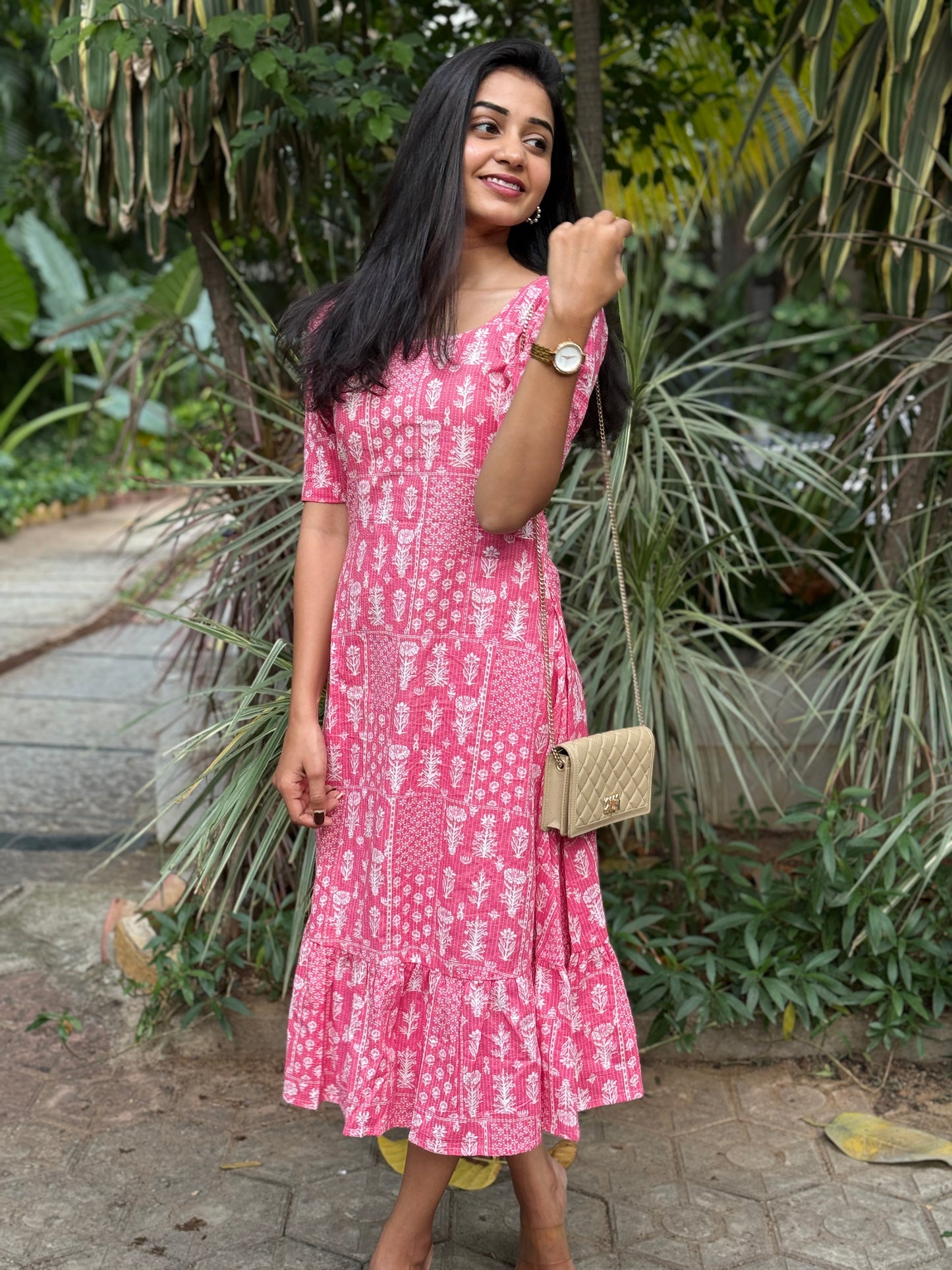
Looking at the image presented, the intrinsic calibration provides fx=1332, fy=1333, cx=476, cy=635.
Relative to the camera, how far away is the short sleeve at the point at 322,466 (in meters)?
1.96

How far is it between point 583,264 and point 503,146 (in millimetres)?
329

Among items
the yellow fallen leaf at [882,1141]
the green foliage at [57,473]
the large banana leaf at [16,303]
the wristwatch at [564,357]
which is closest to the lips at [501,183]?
the wristwatch at [564,357]

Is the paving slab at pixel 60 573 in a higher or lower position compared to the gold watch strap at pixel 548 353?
lower

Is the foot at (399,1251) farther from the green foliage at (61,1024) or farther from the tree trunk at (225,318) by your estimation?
the tree trunk at (225,318)

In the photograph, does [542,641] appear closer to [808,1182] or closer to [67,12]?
[808,1182]

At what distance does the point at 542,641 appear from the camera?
1861 mm

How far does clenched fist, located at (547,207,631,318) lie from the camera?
1.58 meters

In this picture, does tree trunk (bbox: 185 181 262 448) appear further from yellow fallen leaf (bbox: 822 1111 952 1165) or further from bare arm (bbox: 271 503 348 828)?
yellow fallen leaf (bbox: 822 1111 952 1165)

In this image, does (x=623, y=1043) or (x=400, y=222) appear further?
(x=623, y=1043)

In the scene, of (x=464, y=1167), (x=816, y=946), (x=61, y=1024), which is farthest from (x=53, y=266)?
(x=464, y=1167)

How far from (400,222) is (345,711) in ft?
2.30

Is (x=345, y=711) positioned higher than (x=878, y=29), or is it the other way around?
(x=878, y=29)

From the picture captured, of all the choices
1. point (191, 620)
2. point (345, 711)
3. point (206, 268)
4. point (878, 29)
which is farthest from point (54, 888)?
point (878, 29)

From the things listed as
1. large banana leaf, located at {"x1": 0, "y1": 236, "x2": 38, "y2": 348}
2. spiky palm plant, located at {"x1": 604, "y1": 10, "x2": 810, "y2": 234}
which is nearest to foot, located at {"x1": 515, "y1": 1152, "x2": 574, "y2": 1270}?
spiky palm plant, located at {"x1": 604, "y1": 10, "x2": 810, "y2": 234}
